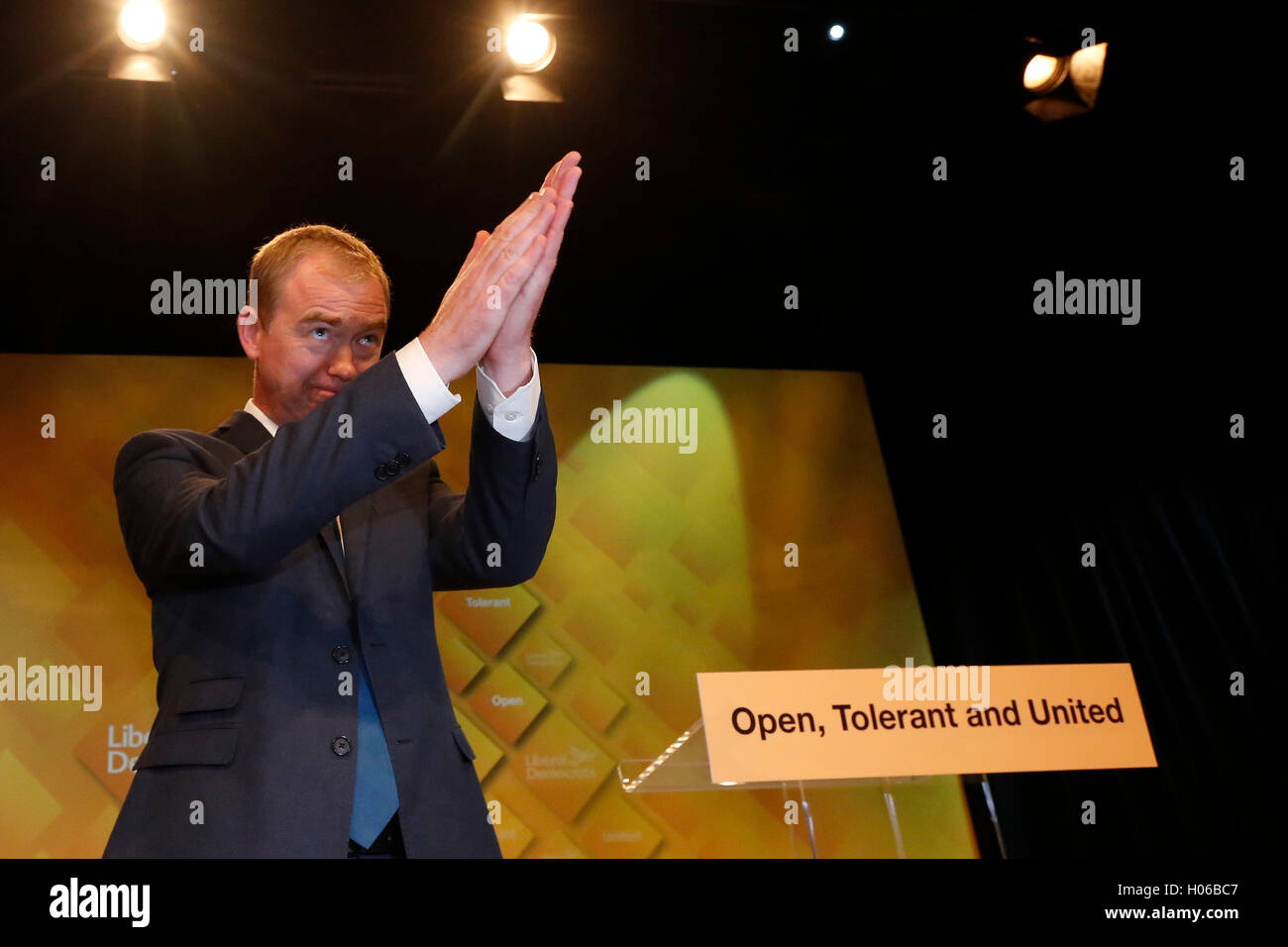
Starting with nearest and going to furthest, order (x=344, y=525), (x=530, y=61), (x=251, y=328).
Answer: (x=344, y=525), (x=251, y=328), (x=530, y=61)

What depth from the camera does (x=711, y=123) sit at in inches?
153

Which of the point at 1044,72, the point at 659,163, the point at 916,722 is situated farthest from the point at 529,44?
the point at 916,722

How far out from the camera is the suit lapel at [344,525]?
4.80 ft

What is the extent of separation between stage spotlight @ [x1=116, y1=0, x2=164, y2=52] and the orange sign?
2.52 meters

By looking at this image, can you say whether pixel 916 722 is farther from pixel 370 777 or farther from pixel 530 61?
pixel 530 61

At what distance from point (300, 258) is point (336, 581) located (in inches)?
19.1

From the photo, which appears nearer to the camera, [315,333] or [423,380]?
[423,380]

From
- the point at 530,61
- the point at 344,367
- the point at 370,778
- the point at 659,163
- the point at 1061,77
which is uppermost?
the point at 530,61

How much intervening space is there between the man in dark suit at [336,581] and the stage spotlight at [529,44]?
7.38ft

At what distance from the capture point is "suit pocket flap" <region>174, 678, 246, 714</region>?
1339 mm

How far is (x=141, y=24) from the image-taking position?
341cm

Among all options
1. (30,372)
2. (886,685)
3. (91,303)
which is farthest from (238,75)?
(886,685)

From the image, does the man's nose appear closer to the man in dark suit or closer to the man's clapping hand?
the man in dark suit

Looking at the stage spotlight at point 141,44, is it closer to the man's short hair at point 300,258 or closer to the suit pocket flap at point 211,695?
the man's short hair at point 300,258
